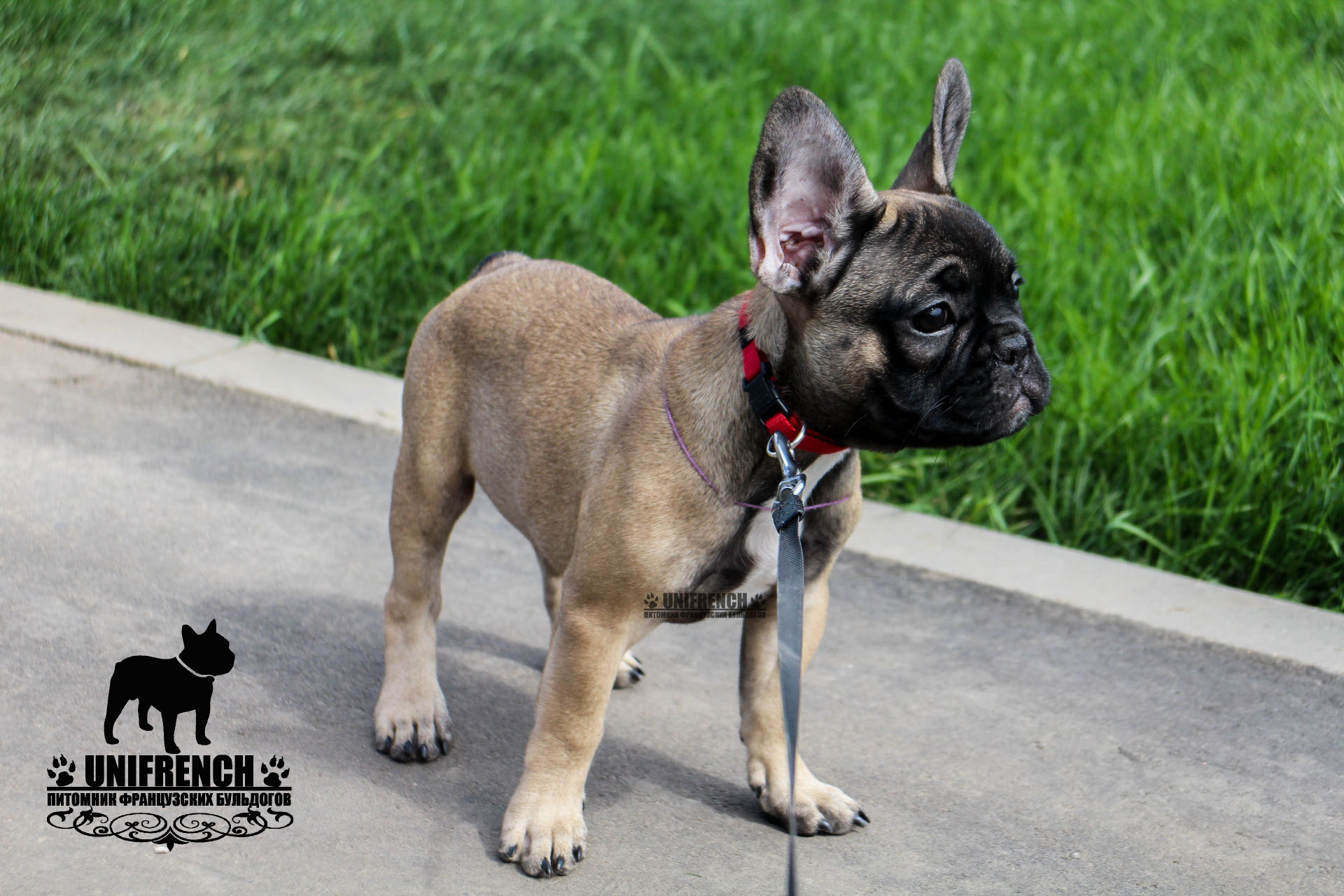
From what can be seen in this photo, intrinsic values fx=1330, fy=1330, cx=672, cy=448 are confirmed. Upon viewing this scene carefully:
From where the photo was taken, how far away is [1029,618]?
168 inches

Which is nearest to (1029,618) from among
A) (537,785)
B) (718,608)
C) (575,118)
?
(718,608)

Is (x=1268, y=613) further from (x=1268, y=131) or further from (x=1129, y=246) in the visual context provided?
(x=1268, y=131)

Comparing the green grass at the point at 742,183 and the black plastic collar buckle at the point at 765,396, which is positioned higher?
the black plastic collar buckle at the point at 765,396

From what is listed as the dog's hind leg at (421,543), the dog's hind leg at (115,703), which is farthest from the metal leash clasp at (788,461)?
the dog's hind leg at (115,703)

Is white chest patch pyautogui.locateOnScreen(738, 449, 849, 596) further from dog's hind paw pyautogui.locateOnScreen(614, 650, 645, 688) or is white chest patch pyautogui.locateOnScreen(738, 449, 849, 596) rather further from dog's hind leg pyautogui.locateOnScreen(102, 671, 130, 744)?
dog's hind leg pyautogui.locateOnScreen(102, 671, 130, 744)

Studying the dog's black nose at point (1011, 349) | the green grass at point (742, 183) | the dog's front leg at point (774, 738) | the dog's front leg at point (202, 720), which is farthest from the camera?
the green grass at point (742, 183)

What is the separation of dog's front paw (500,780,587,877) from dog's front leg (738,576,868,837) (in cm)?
47

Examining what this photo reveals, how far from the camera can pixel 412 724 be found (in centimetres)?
330

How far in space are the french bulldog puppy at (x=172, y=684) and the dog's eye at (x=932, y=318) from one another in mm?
1792

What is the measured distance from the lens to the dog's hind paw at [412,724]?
3277 millimetres

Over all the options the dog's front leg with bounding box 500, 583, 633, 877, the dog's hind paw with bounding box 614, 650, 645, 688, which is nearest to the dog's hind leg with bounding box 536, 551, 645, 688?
the dog's hind paw with bounding box 614, 650, 645, 688

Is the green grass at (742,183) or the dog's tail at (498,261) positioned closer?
the dog's tail at (498,261)

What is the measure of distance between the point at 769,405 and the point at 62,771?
5.97ft

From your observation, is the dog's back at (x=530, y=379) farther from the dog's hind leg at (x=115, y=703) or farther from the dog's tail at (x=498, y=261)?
the dog's hind leg at (x=115, y=703)
